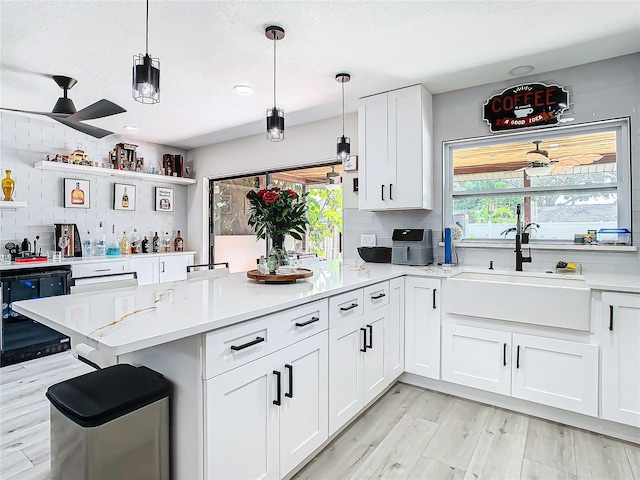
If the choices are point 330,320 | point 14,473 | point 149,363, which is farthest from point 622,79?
point 14,473

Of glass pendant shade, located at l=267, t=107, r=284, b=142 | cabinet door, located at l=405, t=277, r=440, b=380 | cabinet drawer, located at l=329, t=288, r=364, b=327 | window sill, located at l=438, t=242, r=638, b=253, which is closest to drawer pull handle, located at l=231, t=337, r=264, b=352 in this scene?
cabinet drawer, located at l=329, t=288, r=364, b=327

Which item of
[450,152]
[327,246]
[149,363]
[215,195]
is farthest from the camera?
[215,195]

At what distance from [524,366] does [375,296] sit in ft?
3.49

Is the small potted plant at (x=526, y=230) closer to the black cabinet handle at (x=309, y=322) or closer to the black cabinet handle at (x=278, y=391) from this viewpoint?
the black cabinet handle at (x=309, y=322)

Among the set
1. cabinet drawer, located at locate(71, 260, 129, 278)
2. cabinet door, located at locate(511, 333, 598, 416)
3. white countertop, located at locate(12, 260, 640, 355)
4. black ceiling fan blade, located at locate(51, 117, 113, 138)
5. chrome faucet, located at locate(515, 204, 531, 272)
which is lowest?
cabinet door, located at locate(511, 333, 598, 416)

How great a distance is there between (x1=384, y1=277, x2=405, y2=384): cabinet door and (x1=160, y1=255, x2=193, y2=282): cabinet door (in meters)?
3.29

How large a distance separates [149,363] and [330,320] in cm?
89

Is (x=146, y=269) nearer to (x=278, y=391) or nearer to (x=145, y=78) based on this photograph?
(x=145, y=78)

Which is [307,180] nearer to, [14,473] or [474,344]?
[474,344]

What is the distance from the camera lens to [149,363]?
1496 mm

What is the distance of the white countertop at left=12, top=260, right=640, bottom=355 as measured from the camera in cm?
113

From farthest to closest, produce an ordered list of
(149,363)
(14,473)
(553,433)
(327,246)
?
(327,246) → (553,433) → (14,473) → (149,363)

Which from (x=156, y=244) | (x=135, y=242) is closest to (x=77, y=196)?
(x=135, y=242)

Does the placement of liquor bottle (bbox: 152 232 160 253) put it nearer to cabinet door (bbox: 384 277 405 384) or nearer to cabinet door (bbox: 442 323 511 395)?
cabinet door (bbox: 384 277 405 384)
